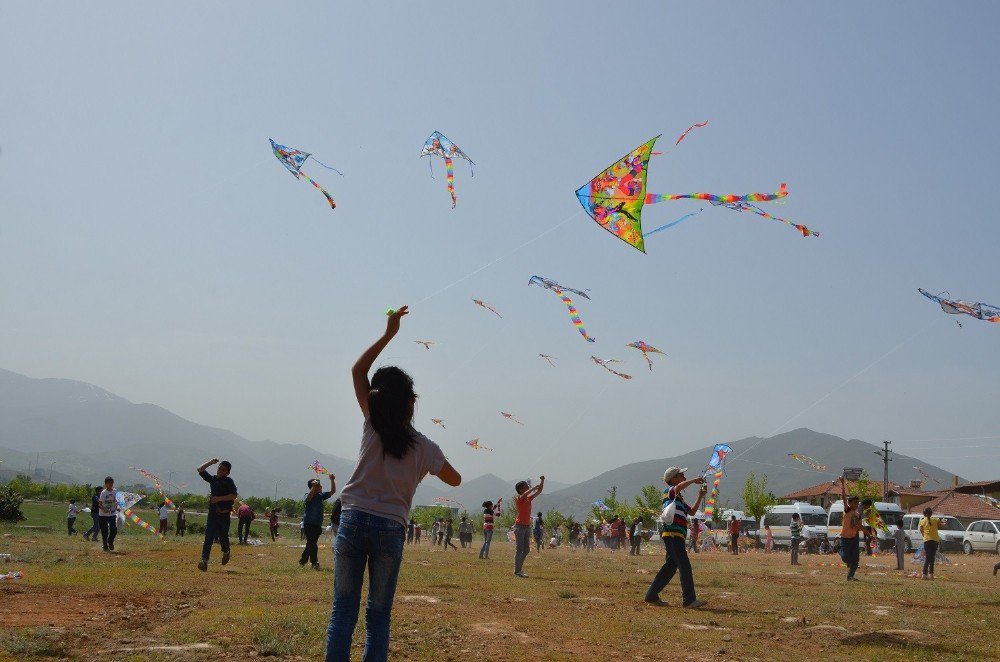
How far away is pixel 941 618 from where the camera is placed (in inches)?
335

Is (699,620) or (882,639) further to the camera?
(699,620)

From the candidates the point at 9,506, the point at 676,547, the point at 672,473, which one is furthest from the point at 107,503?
the point at 9,506

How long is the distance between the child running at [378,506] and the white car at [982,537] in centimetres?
3488

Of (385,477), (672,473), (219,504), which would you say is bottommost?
(219,504)

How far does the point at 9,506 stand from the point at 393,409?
34.3 m

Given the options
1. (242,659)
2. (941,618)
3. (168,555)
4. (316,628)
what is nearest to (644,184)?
(941,618)

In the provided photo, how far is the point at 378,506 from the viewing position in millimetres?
4160

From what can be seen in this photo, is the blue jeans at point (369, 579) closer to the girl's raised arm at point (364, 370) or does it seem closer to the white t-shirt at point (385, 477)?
the white t-shirt at point (385, 477)

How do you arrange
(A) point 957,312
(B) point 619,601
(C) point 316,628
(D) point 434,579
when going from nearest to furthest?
(C) point 316,628 < (B) point 619,601 < (D) point 434,579 < (A) point 957,312

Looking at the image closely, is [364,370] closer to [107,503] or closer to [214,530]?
[214,530]

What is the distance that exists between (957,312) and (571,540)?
3008cm

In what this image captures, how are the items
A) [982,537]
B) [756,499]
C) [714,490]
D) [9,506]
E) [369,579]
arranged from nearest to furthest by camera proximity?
[369,579], [714,490], [9,506], [982,537], [756,499]

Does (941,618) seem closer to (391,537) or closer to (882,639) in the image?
(882,639)

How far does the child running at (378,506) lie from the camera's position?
411cm
